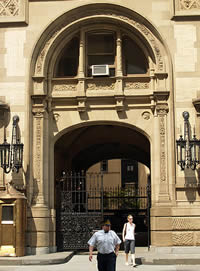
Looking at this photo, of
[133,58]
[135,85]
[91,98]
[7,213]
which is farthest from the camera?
[133,58]

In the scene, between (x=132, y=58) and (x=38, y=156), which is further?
(x=132, y=58)

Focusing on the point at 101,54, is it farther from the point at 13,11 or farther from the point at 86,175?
the point at 86,175

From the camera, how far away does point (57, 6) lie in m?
20.1

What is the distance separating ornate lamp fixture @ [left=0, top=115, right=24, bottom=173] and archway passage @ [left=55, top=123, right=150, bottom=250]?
2.34 metres

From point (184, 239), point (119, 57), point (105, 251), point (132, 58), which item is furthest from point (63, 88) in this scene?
point (105, 251)

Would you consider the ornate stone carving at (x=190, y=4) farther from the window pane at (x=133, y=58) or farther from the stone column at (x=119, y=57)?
the stone column at (x=119, y=57)

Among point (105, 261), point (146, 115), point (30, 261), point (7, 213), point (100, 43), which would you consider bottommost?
point (30, 261)

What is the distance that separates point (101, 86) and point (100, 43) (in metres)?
2.09

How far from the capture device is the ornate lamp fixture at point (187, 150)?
18391 millimetres

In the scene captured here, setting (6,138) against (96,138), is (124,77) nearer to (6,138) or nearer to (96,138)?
(6,138)

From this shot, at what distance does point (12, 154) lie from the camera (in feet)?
61.6

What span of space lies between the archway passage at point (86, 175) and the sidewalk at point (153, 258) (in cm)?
197

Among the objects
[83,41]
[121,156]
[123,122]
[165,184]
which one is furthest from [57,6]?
[121,156]

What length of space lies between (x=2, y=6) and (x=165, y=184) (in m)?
9.55
